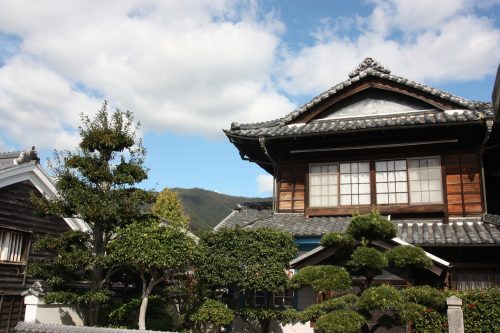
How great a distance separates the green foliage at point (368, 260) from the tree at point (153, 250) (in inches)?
187

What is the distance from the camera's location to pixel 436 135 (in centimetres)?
1465

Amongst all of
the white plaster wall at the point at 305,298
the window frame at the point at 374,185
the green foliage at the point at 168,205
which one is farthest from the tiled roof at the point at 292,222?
the green foliage at the point at 168,205

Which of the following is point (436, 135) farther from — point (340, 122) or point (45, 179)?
point (45, 179)

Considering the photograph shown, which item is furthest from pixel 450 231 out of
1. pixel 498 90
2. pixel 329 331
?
pixel 498 90

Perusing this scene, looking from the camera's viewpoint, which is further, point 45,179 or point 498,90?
point 45,179

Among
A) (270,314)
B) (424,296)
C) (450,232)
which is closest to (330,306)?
(424,296)

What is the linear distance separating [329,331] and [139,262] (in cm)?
559

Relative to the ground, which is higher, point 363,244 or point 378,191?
point 378,191

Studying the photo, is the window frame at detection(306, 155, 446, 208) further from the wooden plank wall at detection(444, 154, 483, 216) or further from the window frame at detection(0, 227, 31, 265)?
the window frame at detection(0, 227, 31, 265)

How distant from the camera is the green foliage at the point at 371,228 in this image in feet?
32.1

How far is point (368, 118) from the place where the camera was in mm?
15992

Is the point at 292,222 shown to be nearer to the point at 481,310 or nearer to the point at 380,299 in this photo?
the point at 481,310

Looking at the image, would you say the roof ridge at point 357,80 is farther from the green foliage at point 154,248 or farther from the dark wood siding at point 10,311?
the dark wood siding at point 10,311

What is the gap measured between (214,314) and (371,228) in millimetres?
4777
